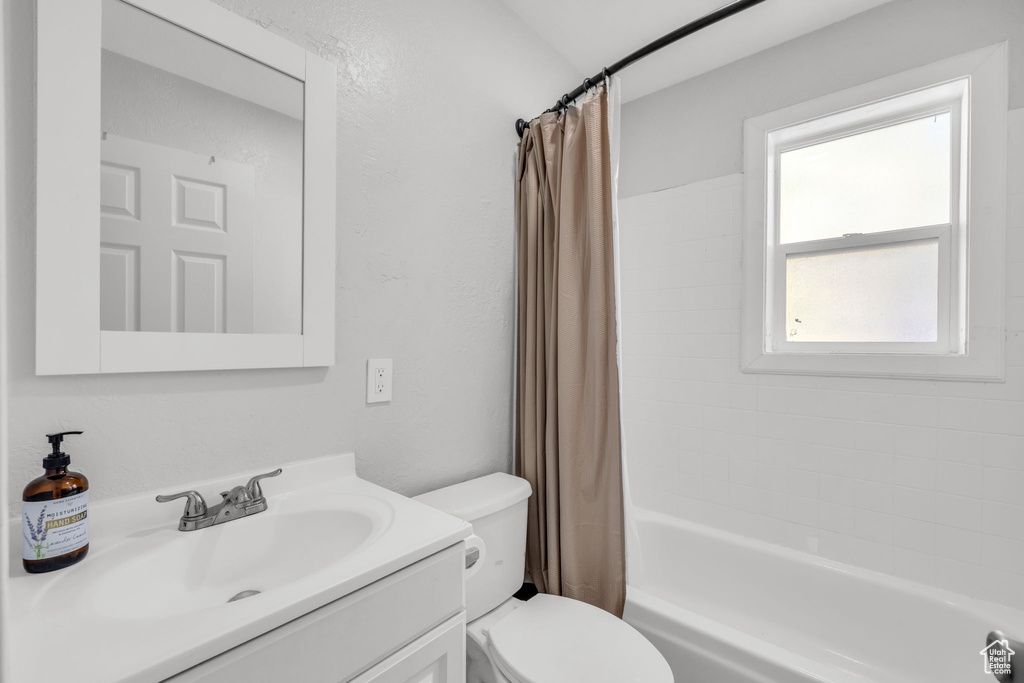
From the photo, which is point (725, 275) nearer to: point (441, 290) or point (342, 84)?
point (441, 290)

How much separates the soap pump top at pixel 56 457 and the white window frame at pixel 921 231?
205cm

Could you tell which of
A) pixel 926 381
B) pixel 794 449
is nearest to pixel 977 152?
pixel 926 381

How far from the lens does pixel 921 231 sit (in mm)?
1657

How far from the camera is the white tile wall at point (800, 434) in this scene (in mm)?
1458

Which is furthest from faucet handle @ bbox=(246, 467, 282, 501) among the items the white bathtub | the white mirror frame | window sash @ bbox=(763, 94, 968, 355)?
window sash @ bbox=(763, 94, 968, 355)

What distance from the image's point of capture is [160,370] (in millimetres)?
939

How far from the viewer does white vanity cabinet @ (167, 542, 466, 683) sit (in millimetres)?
665

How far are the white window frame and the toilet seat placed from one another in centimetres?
117

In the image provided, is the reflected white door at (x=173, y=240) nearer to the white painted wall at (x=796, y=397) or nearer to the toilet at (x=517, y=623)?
the toilet at (x=517, y=623)

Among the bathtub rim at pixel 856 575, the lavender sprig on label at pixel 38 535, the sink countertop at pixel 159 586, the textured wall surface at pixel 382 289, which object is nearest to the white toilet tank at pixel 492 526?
the textured wall surface at pixel 382 289

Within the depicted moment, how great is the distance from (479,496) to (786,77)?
196 centimetres

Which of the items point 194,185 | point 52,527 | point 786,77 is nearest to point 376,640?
point 52,527

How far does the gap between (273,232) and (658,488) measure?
190 cm

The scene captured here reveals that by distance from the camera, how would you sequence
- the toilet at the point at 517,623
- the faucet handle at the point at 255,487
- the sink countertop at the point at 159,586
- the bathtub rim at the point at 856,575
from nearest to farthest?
the sink countertop at the point at 159,586 → the faucet handle at the point at 255,487 → the toilet at the point at 517,623 → the bathtub rim at the point at 856,575
